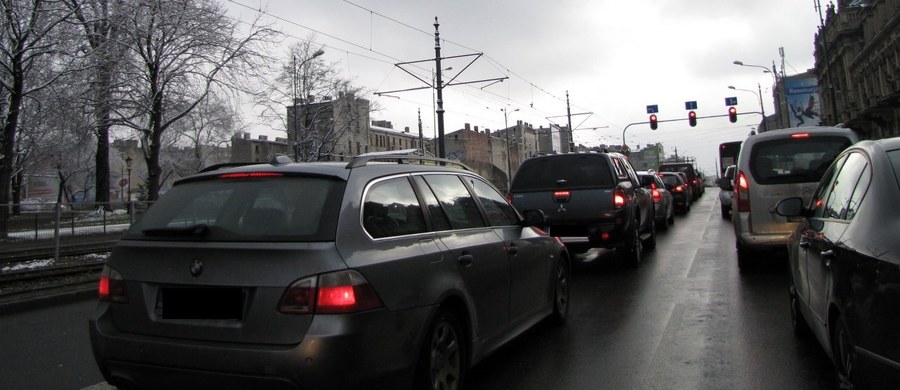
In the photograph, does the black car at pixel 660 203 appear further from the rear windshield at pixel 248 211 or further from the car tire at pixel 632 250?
the rear windshield at pixel 248 211

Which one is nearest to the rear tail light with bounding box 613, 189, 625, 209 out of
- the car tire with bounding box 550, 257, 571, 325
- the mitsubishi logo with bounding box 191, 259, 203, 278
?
the car tire with bounding box 550, 257, 571, 325

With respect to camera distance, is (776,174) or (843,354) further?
(776,174)

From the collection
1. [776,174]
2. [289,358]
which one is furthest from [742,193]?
[289,358]

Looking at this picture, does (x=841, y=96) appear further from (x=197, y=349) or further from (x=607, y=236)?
(x=197, y=349)

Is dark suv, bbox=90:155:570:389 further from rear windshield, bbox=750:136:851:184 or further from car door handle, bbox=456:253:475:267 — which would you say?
rear windshield, bbox=750:136:851:184

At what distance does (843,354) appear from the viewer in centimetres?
324

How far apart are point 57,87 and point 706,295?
22.1 metres

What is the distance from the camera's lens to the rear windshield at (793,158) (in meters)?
7.91

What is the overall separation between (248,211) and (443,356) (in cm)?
137

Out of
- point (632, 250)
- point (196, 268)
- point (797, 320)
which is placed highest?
point (196, 268)

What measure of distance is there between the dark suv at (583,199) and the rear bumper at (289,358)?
579cm

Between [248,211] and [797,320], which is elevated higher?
[248,211]

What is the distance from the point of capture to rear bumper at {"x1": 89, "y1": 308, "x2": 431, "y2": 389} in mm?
2721

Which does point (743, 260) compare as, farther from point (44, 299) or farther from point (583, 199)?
point (44, 299)
